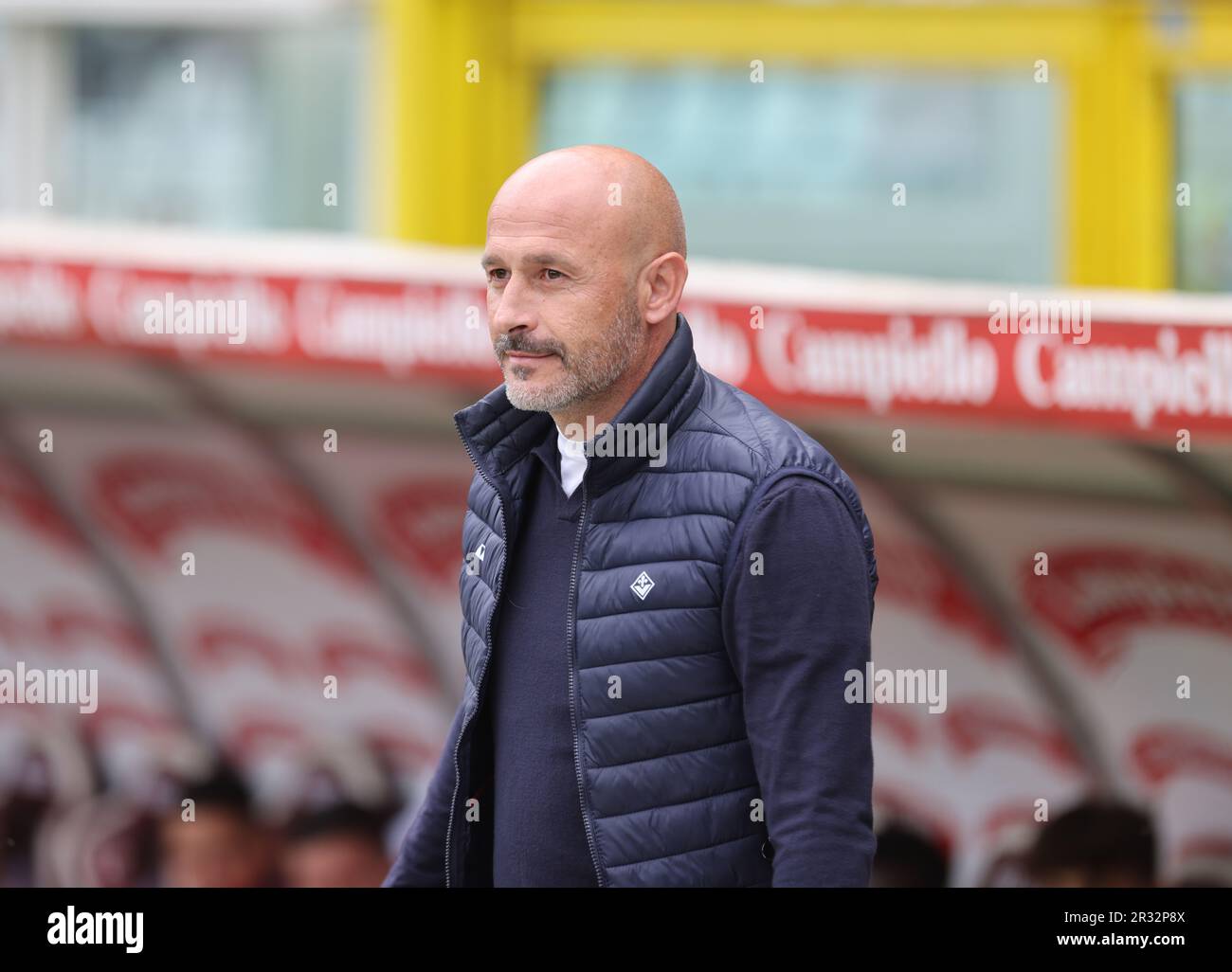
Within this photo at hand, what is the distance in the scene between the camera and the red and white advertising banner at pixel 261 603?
593 centimetres

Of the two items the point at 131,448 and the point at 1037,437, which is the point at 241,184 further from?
the point at 1037,437

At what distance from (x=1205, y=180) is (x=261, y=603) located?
3.37 metres

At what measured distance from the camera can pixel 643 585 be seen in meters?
2.12

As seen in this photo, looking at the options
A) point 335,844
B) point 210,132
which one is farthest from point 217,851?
point 210,132

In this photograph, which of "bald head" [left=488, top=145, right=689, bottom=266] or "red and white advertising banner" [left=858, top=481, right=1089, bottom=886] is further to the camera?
"red and white advertising banner" [left=858, top=481, right=1089, bottom=886]

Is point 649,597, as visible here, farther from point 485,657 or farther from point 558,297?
point 558,297

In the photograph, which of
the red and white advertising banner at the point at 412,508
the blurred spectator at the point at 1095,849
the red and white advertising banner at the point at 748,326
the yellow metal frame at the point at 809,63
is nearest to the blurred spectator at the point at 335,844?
the red and white advertising banner at the point at 412,508

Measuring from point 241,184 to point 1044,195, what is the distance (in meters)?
2.97

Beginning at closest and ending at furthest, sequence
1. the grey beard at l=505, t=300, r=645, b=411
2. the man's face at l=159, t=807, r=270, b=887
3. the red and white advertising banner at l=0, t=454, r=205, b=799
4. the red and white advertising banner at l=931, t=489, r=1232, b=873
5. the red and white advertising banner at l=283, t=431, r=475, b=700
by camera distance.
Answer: the grey beard at l=505, t=300, r=645, b=411 < the red and white advertising banner at l=931, t=489, r=1232, b=873 < the red and white advertising banner at l=283, t=431, r=475, b=700 < the man's face at l=159, t=807, r=270, b=887 < the red and white advertising banner at l=0, t=454, r=205, b=799

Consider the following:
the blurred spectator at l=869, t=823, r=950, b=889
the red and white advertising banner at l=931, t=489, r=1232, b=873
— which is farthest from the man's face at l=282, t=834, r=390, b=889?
the red and white advertising banner at l=931, t=489, r=1232, b=873

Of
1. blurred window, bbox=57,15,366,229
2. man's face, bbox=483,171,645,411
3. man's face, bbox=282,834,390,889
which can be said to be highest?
blurred window, bbox=57,15,366,229

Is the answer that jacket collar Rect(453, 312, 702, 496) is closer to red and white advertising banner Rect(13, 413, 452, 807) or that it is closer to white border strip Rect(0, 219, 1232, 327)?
white border strip Rect(0, 219, 1232, 327)

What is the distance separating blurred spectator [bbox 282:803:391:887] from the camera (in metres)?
5.73
